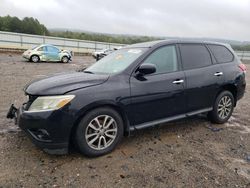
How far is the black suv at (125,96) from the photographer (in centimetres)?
331

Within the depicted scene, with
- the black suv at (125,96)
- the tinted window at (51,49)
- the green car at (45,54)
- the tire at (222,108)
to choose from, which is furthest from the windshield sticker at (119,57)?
the tinted window at (51,49)

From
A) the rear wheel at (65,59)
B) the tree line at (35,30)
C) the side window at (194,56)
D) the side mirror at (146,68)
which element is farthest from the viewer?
the tree line at (35,30)

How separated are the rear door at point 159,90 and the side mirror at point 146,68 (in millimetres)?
112

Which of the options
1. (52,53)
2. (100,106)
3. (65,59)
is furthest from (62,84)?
(65,59)

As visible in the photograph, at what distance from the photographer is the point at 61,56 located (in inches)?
792

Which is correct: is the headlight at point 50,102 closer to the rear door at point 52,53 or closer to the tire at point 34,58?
the tire at point 34,58

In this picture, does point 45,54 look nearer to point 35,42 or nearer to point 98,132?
point 35,42

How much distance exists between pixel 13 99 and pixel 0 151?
10.7 feet

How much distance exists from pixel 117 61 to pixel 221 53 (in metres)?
2.41

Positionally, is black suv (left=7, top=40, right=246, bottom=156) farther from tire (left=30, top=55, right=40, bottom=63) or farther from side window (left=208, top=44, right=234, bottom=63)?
tire (left=30, top=55, right=40, bottom=63)

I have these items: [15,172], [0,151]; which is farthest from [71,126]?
[0,151]

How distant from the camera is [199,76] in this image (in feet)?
15.2

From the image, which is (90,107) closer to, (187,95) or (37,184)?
(37,184)

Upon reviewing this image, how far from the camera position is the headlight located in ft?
10.7
